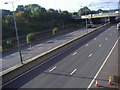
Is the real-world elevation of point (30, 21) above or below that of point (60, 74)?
above

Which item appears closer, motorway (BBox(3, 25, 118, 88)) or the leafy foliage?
motorway (BBox(3, 25, 118, 88))

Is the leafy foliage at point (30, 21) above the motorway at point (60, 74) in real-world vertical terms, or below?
above

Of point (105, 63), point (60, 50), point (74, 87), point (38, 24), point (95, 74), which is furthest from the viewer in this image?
point (38, 24)

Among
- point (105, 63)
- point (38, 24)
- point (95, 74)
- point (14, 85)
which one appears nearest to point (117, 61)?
point (105, 63)

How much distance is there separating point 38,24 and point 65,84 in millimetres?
73480

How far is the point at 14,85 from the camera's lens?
15375 millimetres

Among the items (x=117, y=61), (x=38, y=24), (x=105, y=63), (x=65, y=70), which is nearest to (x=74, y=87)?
(x=65, y=70)

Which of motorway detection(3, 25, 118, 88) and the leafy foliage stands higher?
the leafy foliage

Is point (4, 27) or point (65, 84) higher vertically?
point (4, 27)

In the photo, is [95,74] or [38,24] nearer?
[95,74]

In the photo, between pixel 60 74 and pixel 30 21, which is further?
pixel 30 21

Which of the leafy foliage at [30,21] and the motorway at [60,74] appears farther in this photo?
the leafy foliage at [30,21]

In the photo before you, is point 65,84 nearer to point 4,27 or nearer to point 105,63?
point 105,63

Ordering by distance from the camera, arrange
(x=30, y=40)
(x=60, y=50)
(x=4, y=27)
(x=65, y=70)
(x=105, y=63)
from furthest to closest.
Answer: (x=4, y=27) < (x=30, y=40) < (x=60, y=50) < (x=105, y=63) < (x=65, y=70)
